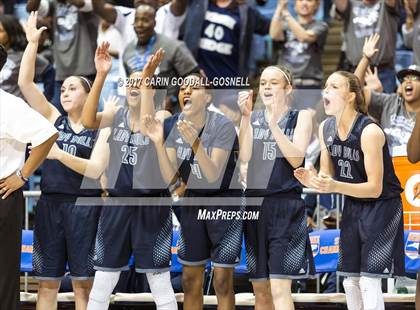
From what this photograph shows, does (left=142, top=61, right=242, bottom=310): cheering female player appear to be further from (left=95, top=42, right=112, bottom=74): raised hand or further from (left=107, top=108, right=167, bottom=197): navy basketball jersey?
(left=95, top=42, right=112, bottom=74): raised hand

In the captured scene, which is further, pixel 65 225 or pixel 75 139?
pixel 75 139

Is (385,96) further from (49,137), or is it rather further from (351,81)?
(49,137)

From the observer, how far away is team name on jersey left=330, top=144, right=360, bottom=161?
7.44 metres

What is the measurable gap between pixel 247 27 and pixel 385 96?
1968mm

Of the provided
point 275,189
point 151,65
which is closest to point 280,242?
point 275,189

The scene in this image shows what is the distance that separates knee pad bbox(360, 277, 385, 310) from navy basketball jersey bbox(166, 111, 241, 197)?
3.72 feet

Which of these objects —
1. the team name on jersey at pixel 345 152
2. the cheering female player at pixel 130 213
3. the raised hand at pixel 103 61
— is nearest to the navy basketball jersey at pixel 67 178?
the cheering female player at pixel 130 213

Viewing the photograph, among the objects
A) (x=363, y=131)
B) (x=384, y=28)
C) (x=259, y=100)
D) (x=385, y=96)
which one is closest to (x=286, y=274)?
(x=363, y=131)

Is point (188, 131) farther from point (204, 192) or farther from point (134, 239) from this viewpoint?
point (134, 239)

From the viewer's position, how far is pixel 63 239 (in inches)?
314

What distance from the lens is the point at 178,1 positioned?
35.7 feet

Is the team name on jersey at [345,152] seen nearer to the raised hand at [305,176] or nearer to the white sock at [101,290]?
the raised hand at [305,176]

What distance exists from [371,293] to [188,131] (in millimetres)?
1672

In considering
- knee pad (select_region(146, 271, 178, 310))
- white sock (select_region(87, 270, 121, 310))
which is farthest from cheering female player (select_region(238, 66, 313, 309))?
white sock (select_region(87, 270, 121, 310))
